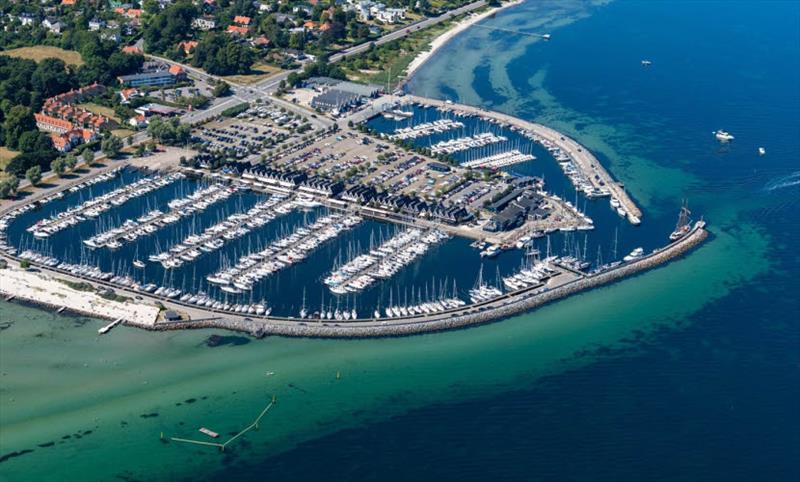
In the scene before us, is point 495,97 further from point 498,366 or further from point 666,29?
point 498,366

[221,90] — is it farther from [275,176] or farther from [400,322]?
[400,322]

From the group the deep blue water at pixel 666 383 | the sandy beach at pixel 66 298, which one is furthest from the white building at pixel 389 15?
the sandy beach at pixel 66 298

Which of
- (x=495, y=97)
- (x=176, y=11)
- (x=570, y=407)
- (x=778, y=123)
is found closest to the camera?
(x=570, y=407)

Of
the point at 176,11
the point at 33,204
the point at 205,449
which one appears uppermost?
the point at 176,11

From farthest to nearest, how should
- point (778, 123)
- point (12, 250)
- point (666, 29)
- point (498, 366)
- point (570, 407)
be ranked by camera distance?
point (666, 29), point (778, 123), point (12, 250), point (498, 366), point (570, 407)

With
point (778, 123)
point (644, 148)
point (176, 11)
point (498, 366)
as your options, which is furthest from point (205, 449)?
point (176, 11)

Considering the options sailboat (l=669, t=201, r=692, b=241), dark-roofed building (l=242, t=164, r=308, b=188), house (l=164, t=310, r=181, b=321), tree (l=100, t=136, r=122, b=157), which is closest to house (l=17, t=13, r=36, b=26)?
tree (l=100, t=136, r=122, b=157)

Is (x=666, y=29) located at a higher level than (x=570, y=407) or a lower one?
higher

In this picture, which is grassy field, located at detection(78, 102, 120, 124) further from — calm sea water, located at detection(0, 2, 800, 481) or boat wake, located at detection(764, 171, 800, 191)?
boat wake, located at detection(764, 171, 800, 191)
